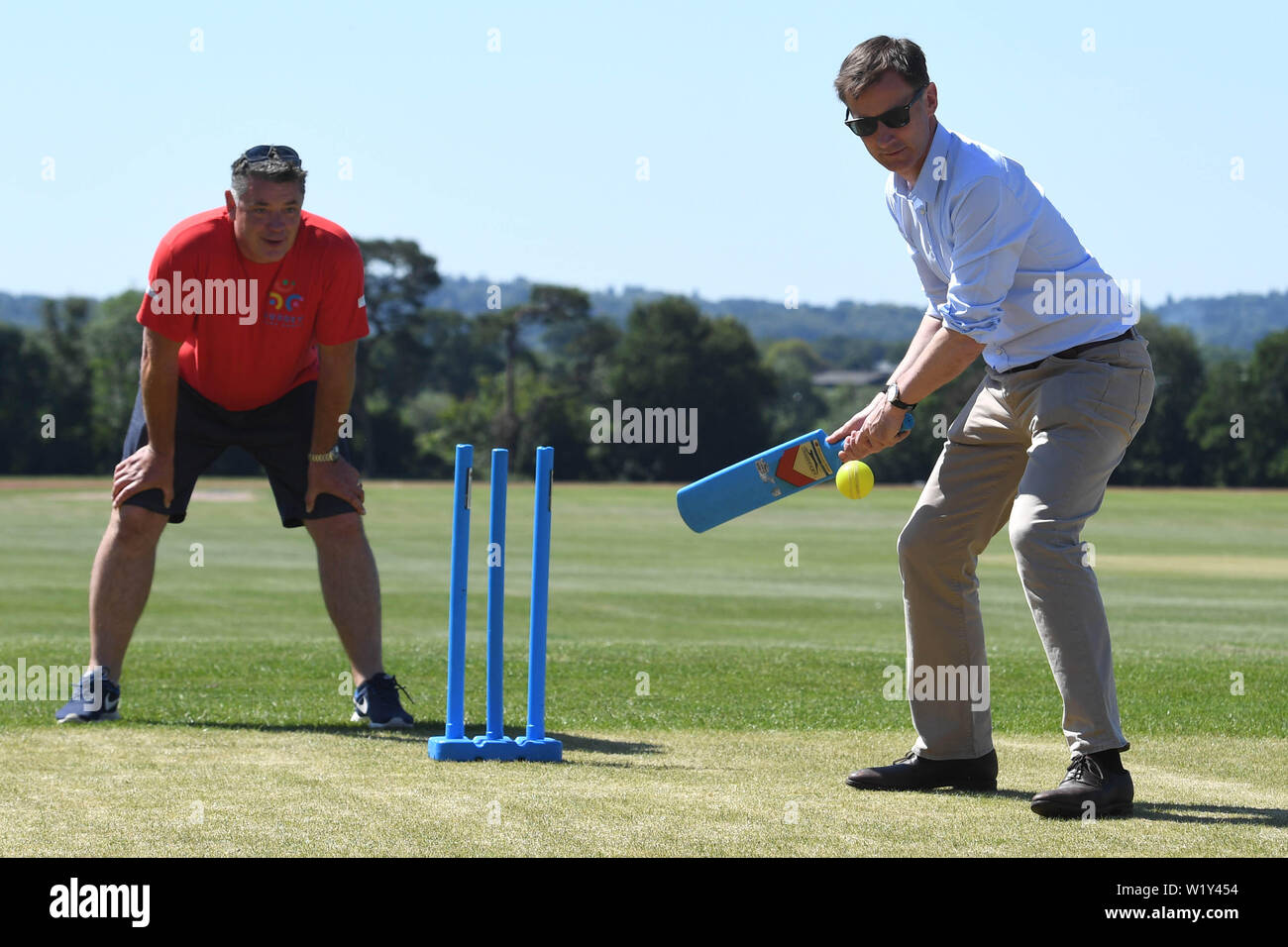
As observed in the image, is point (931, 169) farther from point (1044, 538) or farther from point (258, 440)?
point (258, 440)

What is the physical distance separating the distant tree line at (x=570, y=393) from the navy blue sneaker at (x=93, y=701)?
189 ft

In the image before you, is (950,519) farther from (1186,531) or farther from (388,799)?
(1186,531)

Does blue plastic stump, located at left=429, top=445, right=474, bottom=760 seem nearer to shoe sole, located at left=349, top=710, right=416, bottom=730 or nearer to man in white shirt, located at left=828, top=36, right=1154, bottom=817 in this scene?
shoe sole, located at left=349, top=710, right=416, bottom=730

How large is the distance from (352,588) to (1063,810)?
141 inches

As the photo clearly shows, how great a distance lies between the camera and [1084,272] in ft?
17.4

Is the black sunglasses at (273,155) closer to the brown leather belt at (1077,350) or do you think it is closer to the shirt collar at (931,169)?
the shirt collar at (931,169)

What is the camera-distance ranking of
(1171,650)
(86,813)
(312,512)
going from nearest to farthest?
(86,813) < (312,512) < (1171,650)

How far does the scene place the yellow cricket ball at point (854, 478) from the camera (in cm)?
547

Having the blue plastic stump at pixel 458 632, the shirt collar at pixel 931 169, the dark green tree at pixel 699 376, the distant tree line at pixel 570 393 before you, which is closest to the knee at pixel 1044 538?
the shirt collar at pixel 931 169

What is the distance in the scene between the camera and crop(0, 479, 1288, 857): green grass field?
4.44 m

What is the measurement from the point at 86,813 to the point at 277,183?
9.86 feet

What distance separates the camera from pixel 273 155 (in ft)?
22.1

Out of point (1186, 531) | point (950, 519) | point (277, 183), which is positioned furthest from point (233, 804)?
point (1186, 531)

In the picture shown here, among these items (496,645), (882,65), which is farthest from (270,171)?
(882,65)
